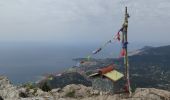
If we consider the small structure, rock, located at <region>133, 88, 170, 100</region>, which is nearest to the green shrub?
the small structure

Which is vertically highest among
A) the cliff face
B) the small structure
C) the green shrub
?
the small structure

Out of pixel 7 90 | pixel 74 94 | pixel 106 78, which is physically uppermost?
pixel 106 78

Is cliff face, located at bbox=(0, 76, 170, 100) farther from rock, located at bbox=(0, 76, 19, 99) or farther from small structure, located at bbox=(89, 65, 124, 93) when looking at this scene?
small structure, located at bbox=(89, 65, 124, 93)

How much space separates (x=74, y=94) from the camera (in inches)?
1361

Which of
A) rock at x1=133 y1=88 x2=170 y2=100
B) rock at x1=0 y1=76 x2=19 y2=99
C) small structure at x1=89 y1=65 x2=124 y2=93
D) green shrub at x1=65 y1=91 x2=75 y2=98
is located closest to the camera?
rock at x1=133 y1=88 x2=170 y2=100

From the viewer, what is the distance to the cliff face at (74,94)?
30.0 meters

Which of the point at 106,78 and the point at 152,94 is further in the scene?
the point at 106,78

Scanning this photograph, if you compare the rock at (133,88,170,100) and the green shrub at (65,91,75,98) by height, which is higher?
the rock at (133,88,170,100)

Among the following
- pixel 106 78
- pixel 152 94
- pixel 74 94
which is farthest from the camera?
pixel 74 94

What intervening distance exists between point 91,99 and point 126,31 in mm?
7113

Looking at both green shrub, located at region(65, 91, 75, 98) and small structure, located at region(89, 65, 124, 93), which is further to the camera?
green shrub, located at region(65, 91, 75, 98)

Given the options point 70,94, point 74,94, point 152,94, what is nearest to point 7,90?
point 70,94

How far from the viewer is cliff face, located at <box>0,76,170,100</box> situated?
3000cm

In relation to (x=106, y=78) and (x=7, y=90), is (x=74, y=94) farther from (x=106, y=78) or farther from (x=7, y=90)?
(x=7, y=90)
